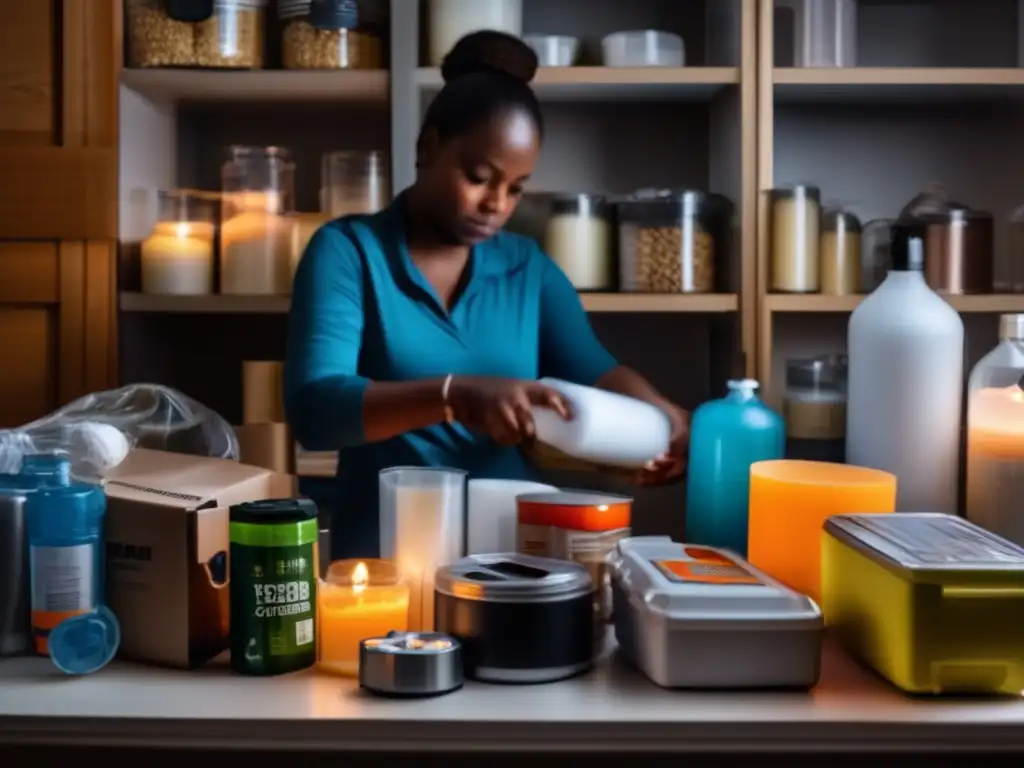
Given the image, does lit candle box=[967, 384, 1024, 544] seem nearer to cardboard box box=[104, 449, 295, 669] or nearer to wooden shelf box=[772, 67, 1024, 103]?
cardboard box box=[104, 449, 295, 669]

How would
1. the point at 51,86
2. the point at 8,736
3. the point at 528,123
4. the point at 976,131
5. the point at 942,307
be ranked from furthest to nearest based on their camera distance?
1. the point at 976,131
2. the point at 51,86
3. the point at 528,123
4. the point at 942,307
5. the point at 8,736

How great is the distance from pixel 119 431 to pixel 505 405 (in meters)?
0.37

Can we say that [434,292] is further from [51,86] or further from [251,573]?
[51,86]

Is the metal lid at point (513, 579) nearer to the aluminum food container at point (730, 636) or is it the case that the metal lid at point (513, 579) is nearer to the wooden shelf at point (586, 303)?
the aluminum food container at point (730, 636)

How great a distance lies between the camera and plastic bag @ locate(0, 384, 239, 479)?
967 mm

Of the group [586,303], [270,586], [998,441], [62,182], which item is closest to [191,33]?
[62,182]

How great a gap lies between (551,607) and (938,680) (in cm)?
28

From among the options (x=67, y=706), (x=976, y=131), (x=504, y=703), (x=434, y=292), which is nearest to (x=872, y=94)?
(x=976, y=131)

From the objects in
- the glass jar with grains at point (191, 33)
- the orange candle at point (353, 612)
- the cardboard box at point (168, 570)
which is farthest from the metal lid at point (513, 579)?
the glass jar with grains at point (191, 33)

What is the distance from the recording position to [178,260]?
178 centimetres

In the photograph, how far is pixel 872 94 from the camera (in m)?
1.86

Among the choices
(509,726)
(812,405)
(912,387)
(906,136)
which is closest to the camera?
(509,726)

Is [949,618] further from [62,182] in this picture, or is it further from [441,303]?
[62,182]

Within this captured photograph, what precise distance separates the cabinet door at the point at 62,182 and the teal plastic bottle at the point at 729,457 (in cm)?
107
